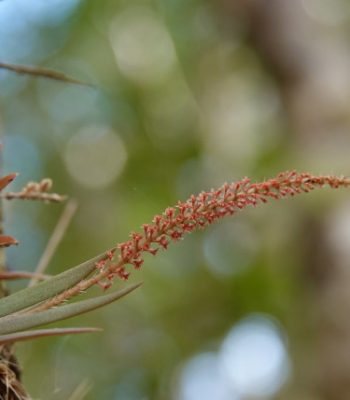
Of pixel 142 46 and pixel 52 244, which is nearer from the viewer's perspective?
pixel 52 244

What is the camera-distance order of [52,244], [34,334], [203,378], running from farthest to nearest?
[203,378], [52,244], [34,334]

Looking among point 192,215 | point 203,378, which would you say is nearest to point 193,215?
point 192,215

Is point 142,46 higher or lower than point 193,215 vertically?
higher

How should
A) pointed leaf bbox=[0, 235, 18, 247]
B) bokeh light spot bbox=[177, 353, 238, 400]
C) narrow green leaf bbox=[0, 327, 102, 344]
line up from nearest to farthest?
narrow green leaf bbox=[0, 327, 102, 344], pointed leaf bbox=[0, 235, 18, 247], bokeh light spot bbox=[177, 353, 238, 400]

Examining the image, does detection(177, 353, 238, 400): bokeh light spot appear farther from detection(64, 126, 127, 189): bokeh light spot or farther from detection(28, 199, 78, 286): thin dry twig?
detection(28, 199, 78, 286): thin dry twig

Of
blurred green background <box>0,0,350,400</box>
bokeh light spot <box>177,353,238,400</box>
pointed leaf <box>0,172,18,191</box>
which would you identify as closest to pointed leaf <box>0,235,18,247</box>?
pointed leaf <box>0,172,18,191</box>

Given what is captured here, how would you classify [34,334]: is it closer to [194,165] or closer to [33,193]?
[33,193]

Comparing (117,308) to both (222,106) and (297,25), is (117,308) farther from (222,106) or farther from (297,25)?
(297,25)

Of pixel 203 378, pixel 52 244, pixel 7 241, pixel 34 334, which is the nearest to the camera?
pixel 34 334
